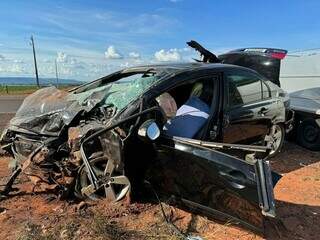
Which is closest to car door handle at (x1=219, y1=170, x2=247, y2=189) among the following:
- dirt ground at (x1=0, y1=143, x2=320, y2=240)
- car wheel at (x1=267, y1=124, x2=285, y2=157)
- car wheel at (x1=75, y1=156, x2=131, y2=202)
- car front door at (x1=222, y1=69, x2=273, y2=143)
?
dirt ground at (x1=0, y1=143, x2=320, y2=240)

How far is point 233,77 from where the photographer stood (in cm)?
581

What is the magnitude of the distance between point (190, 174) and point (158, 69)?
68.2 inches

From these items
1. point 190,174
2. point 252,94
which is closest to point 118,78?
point 252,94

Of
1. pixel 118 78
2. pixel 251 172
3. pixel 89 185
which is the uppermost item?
pixel 118 78

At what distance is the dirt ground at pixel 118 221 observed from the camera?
13.3ft

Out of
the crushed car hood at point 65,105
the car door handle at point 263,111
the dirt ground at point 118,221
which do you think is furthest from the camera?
the car door handle at point 263,111

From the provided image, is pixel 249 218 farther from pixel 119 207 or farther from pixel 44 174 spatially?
pixel 44 174

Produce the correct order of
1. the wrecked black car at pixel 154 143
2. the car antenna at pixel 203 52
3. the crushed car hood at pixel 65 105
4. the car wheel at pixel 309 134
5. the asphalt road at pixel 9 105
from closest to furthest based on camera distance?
the wrecked black car at pixel 154 143
the crushed car hood at pixel 65 105
the car antenna at pixel 203 52
the car wheel at pixel 309 134
the asphalt road at pixel 9 105

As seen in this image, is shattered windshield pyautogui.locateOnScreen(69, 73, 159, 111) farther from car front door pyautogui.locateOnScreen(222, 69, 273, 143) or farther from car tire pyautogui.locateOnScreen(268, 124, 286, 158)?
car tire pyautogui.locateOnScreen(268, 124, 286, 158)

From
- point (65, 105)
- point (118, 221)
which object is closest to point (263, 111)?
point (65, 105)

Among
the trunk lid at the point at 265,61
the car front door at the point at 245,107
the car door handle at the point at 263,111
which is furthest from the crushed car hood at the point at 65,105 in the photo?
the trunk lid at the point at 265,61

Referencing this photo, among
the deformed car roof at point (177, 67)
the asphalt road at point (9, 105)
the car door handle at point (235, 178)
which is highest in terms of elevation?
the deformed car roof at point (177, 67)

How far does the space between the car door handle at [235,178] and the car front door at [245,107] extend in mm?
1456

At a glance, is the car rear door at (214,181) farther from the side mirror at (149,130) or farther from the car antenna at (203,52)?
the car antenna at (203,52)
